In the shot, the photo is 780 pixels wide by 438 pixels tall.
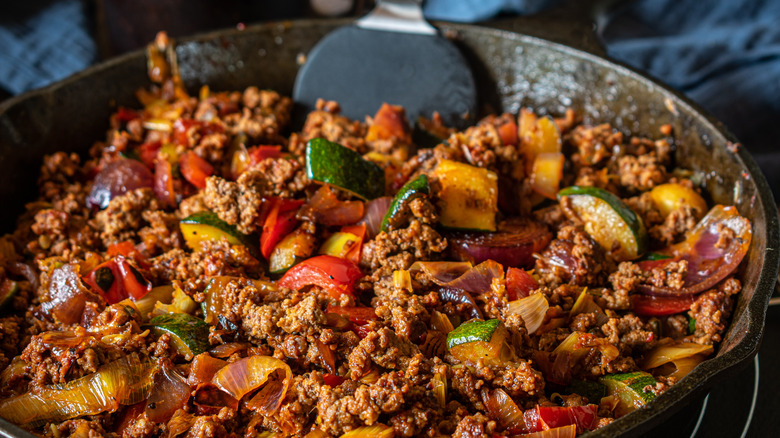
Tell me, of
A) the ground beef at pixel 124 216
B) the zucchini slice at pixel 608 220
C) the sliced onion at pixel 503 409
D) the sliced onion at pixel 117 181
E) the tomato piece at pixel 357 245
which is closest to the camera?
the sliced onion at pixel 503 409

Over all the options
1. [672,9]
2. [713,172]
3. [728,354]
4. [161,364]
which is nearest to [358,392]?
[161,364]

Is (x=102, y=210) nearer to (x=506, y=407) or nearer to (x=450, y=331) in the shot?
(x=450, y=331)

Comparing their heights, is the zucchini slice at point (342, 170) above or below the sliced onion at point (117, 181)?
above

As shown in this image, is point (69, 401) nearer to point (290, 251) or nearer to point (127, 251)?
point (127, 251)

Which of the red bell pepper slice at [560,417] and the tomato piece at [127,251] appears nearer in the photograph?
the red bell pepper slice at [560,417]

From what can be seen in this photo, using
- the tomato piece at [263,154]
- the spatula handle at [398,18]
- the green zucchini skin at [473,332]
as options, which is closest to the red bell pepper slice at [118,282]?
the tomato piece at [263,154]

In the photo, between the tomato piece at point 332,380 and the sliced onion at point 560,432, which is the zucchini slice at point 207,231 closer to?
the tomato piece at point 332,380

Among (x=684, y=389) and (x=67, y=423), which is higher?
(x=684, y=389)

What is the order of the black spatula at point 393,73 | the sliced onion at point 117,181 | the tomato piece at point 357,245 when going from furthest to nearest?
the black spatula at point 393,73, the sliced onion at point 117,181, the tomato piece at point 357,245
